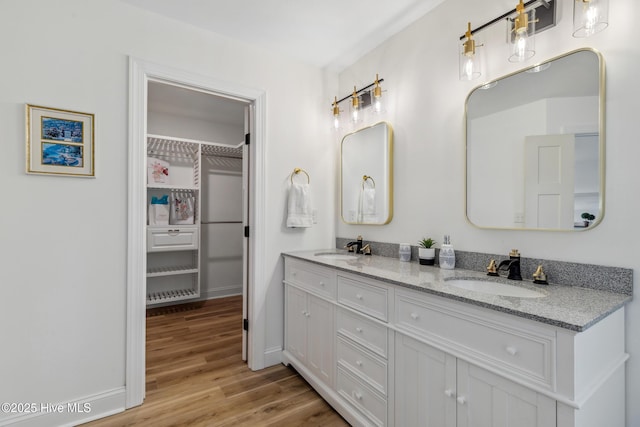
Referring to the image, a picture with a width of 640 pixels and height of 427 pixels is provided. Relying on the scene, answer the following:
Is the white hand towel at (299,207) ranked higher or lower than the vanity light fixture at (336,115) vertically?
lower

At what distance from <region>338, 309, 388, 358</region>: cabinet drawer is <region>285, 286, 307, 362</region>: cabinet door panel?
0.46 m

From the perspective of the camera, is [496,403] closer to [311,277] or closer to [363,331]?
[363,331]

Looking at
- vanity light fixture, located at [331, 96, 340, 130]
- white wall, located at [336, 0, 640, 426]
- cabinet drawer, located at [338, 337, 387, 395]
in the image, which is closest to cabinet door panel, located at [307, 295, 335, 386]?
cabinet drawer, located at [338, 337, 387, 395]

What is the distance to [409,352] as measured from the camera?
4.54 ft

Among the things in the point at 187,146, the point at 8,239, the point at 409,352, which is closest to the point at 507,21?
the point at 409,352

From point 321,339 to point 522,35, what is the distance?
2.01 metres

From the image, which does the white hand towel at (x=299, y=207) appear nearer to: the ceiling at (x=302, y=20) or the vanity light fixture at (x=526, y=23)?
the ceiling at (x=302, y=20)

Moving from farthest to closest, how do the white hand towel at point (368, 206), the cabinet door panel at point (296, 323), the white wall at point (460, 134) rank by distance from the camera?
the white hand towel at point (368, 206) → the cabinet door panel at point (296, 323) → the white wall at point (460, 134)

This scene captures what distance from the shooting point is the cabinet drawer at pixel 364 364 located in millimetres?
1524

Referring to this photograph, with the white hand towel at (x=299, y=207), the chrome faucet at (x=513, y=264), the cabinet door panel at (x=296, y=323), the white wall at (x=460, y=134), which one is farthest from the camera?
the white hand towel at (x=299, y=207)

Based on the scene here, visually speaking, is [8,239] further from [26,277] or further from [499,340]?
[499,340]

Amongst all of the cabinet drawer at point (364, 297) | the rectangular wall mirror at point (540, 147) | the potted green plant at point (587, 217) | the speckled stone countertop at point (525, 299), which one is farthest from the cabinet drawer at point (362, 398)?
the potted green plant at point (587, 217)

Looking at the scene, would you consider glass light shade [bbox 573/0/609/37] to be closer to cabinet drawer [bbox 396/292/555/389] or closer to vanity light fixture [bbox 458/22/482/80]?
vanity light fixture [bbox 458/22/482/80]

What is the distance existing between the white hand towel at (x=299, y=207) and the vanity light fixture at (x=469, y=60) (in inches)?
54.7
